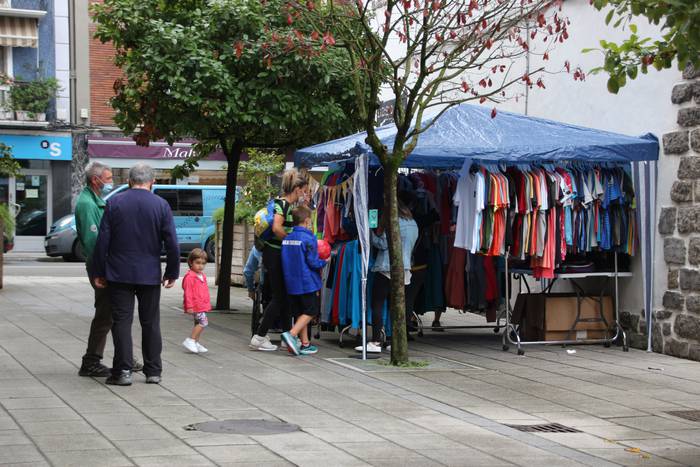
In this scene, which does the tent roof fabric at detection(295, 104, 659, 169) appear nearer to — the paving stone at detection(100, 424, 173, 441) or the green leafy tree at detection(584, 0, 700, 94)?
the green leafy tree at detection(584, 0, 700, 94)

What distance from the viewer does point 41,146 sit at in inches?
1318

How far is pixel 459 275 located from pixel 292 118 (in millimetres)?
2870

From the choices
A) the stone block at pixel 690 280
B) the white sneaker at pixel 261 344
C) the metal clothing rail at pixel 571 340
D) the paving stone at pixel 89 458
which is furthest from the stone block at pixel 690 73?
the paving stone at pixel 89 458

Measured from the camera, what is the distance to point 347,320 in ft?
39.1

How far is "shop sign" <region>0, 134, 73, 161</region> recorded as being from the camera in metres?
33.1

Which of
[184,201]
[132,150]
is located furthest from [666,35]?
[132,150]

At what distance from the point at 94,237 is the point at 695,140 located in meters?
5.95

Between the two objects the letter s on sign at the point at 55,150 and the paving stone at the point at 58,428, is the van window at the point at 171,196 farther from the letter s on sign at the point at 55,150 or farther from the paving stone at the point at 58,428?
the paving stone at the point at 58,428

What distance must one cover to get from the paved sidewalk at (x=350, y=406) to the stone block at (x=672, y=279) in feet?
2.42

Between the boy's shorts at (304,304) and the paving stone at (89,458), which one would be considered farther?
the boy's shorts at (304,304)

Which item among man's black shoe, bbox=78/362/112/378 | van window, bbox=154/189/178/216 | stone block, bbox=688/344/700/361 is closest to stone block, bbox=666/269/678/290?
stone block, bbox=688/344/700/361

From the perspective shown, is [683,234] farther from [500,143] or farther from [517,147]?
[500,143]

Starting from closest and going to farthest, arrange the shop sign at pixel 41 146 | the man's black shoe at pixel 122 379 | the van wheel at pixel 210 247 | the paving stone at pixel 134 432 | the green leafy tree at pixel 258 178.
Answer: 1. the paving stone at pixel 134 432
2. the man's black shoe at pixel 122 379
3. the green leafy tree at pixel 258 178
4. the van wheel at pixel 210 247
5. the shop sign at pixel 41 146

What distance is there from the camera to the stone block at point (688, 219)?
11.4 meters
